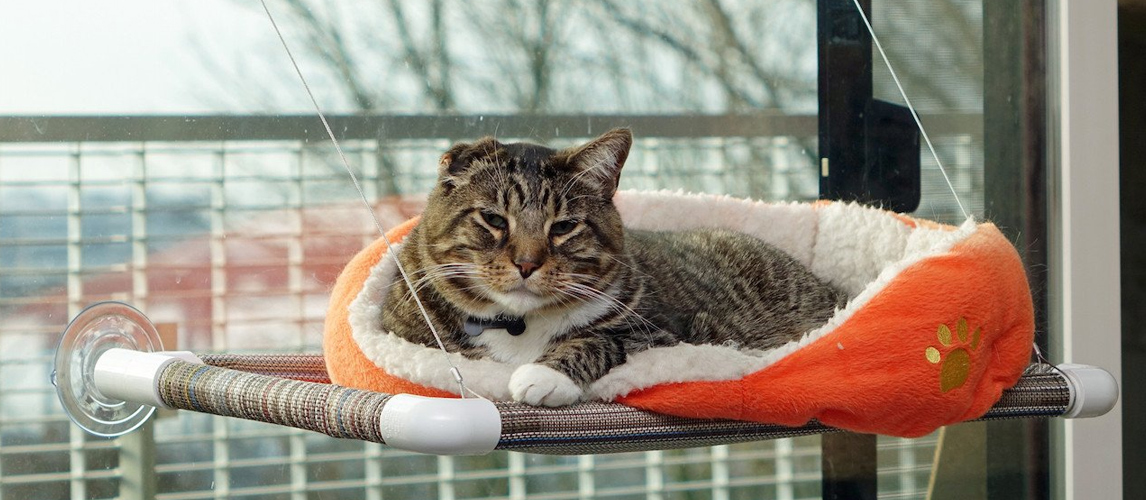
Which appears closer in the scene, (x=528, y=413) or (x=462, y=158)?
(x=528, y=413)

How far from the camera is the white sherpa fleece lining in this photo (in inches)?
44.3

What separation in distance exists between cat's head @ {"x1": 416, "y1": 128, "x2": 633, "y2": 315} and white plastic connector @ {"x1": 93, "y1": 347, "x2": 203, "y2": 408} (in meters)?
0.38

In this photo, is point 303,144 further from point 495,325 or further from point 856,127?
point 856,127

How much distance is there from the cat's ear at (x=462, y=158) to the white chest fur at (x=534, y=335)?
0.64 ft

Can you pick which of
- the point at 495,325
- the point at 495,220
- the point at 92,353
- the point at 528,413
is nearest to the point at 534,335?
the point at 495,325

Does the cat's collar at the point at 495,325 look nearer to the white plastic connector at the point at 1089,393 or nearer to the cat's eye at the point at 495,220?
the cat's eye at the point at 495,220

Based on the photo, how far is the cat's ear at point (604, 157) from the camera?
4.19 feet

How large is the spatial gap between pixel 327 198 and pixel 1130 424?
1.86 metres

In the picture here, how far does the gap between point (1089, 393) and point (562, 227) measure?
0.67 meters

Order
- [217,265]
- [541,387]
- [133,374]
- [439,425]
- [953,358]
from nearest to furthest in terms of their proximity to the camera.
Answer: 1. [439,425]
2. [541,387]
3. [953,358]
4. [133,374]
5. [217,265]

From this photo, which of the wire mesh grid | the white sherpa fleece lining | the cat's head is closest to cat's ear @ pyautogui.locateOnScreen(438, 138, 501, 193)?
the cat's head

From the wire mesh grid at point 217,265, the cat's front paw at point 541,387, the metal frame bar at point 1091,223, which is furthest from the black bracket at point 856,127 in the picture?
the cat's front paw at point 541,387

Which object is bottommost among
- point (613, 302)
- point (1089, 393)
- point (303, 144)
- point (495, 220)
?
point (1089, 393)

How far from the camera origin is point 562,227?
1279mm
